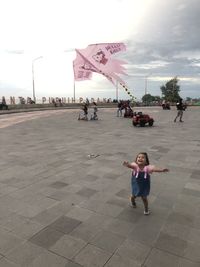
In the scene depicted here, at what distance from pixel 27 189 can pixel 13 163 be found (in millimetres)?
2965

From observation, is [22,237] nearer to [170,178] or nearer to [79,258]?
[79,258]

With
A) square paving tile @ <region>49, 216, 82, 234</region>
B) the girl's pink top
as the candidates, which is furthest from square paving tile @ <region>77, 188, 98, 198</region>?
the girl's pink top

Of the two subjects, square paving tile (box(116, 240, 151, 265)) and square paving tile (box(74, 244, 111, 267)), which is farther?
square paving tile (box(116, 240, 151, 265))

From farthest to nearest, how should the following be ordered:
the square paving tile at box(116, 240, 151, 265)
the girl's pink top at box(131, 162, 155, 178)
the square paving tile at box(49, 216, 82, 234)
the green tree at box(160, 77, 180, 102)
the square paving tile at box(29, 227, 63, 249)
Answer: the green tree at box(160, 77, 180, 102), the girl's pink top at box(131, 162, 155, 178), the square paving tile at box(49, 216, 82, 234), the square paving tile at box(29, 227, 63, 249), the square paving tile at box(116, 240, 151, 265)

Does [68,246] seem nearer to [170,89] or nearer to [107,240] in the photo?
[107,240]

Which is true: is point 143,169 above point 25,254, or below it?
above

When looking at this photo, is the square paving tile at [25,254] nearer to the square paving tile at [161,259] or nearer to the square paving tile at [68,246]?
the square paving tile at [68,246]

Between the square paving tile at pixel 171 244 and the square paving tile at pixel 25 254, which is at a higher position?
the square paving tile at pixel 25 254

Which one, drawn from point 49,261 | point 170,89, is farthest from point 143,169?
point 170,89

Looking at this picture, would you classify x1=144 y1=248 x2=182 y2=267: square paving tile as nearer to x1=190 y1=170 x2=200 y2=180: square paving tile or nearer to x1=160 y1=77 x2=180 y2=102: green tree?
x1=190 y1=170 x2=200 y2=180: square paving tile

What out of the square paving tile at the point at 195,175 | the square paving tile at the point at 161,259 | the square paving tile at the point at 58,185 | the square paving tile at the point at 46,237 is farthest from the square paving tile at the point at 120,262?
the square paving tile at the point at 195,175

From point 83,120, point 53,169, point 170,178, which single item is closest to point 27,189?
point 53,169

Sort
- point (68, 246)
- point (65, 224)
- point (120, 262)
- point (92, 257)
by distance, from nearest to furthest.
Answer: point (120, 262) < point (92, 257) < point (68, 246) < point (65, 224)

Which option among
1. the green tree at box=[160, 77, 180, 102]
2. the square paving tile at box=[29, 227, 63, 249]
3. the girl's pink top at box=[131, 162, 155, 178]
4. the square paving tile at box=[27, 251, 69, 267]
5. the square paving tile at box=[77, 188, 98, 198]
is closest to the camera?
the square paving tile at box=[27, 251, 69, 267]
